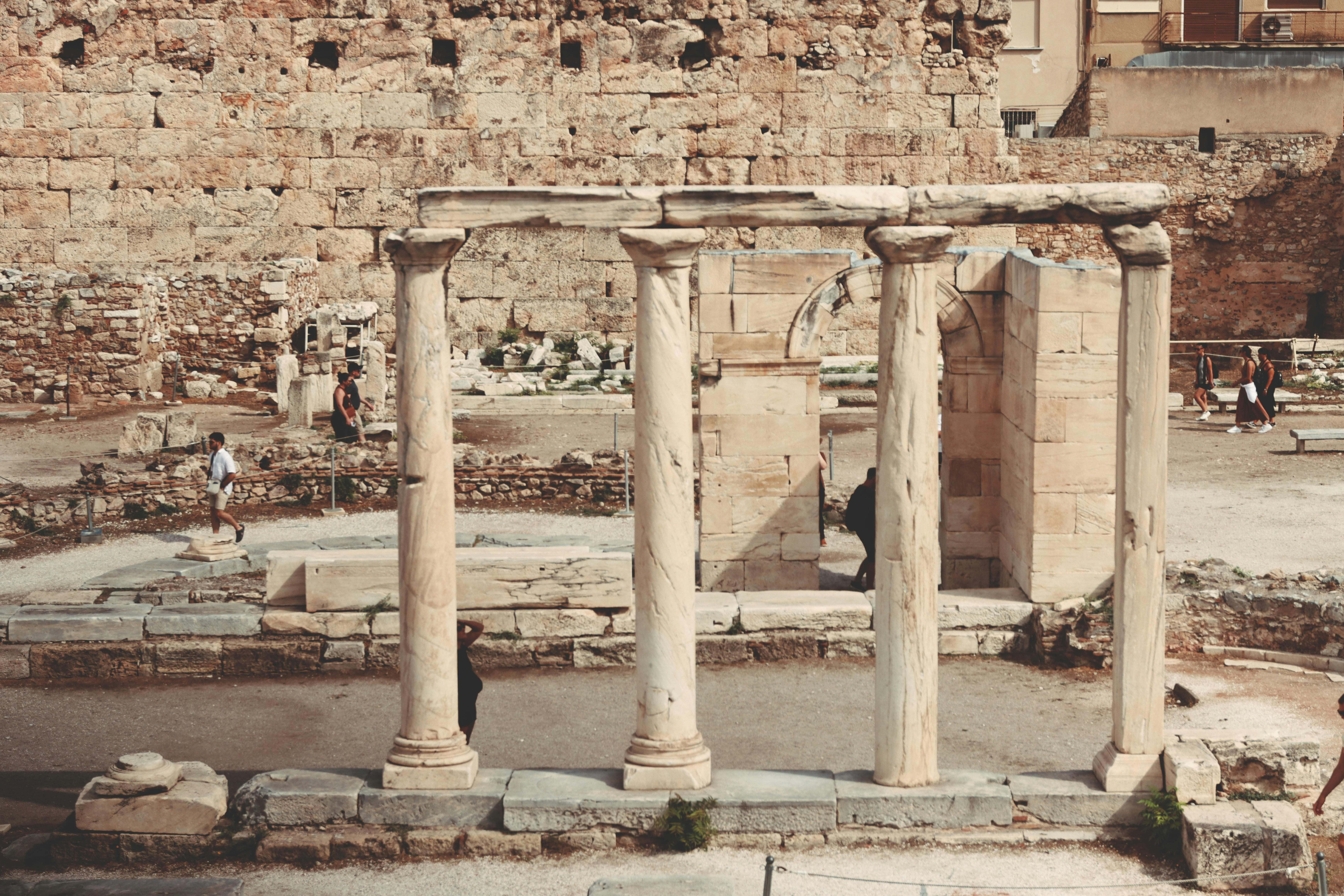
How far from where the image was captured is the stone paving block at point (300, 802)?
953 centimetres

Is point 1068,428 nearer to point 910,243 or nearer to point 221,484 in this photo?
point 910,243

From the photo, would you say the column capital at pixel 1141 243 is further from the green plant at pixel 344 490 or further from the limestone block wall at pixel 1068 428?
the green plant at pixel 344 490

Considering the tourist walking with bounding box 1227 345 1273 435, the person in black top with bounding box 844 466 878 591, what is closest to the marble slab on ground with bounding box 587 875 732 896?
the person in black top with bounding box 844 466 878 591

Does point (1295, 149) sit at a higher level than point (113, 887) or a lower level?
higher

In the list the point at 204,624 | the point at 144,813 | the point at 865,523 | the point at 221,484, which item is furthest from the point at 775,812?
the point at 221,484

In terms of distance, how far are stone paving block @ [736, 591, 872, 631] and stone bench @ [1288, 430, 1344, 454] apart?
356 inches

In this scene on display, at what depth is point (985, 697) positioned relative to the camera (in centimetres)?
1226

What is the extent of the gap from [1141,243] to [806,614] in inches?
190

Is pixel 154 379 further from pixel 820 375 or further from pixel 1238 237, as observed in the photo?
pixel 1238 237

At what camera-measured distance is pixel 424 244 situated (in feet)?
30.7

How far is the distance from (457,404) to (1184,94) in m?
19.0

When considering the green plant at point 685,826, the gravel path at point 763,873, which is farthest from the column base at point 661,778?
the gravel path at point 763,873

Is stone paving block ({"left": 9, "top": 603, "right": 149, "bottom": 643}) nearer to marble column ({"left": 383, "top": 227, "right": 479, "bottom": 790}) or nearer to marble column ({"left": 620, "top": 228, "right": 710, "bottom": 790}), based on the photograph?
marble column ({"left": 383, "top": 227, "right": 479, "bottom": 790})

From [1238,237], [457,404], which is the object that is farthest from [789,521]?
[1238,237]
